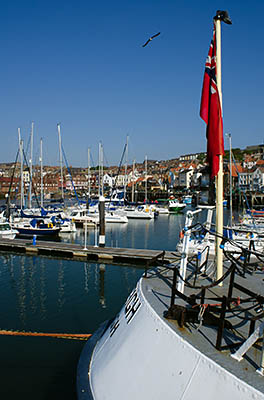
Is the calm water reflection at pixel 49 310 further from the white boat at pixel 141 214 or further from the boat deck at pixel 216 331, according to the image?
the white boat at pixel 141 214

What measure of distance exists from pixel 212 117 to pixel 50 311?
36.8ft

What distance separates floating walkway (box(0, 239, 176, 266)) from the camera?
72.7 feet

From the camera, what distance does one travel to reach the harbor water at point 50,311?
883 cm

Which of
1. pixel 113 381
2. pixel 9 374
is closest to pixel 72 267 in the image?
pixel 9 374

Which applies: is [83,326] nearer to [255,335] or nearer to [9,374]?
[9,374]

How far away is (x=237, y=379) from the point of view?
135 inches

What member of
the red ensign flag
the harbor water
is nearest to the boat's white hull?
the red ensign flag

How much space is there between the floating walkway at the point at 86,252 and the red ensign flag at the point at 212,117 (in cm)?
1438

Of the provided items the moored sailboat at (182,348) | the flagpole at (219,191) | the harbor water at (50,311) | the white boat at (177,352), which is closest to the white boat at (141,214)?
the harbor water at (50,311)

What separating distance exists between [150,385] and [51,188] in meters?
171

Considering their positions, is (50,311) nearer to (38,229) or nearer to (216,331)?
(216,331)

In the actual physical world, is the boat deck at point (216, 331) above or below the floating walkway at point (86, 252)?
above

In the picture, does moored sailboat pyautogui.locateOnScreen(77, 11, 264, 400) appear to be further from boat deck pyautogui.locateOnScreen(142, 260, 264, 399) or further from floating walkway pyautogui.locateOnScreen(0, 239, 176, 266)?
floating walkway pyautogui.locateOnScreen(0, 239, 176, 266)

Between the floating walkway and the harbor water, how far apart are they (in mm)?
782
